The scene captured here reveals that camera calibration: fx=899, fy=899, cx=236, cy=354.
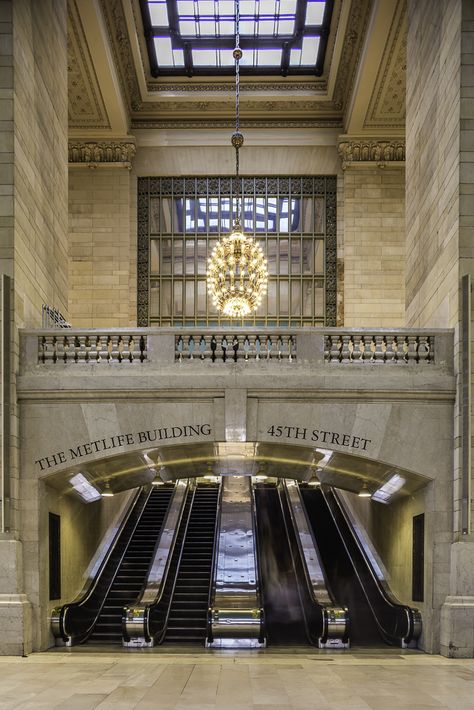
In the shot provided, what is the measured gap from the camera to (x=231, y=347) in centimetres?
1302

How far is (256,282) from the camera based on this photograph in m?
17.7

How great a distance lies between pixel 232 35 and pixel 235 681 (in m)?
16.9

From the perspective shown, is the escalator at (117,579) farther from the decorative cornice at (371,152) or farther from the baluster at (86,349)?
the decorative cornice at (371,152)

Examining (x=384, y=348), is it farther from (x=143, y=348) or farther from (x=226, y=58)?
(x=226, y=58)

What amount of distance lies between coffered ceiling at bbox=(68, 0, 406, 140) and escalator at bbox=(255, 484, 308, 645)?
1006cm

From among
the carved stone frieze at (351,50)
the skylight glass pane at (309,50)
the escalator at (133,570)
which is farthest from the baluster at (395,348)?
the skylight glass pane at (309,50)

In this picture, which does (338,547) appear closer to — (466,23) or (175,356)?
(175,356)

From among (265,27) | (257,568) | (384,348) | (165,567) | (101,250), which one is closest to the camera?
(384,348)

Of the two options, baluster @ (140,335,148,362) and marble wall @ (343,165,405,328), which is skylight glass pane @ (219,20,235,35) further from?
baluster @ (140,335,148,362)

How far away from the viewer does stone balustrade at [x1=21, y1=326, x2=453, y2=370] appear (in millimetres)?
12758

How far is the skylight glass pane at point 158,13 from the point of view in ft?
68.9

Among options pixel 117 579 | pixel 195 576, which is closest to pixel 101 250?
pixel 117 579

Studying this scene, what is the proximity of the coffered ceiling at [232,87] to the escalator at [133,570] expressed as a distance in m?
9.70

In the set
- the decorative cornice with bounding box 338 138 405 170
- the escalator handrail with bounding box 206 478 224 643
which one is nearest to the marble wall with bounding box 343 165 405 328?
the decorative cornice with bounding box 338 138 405 170
